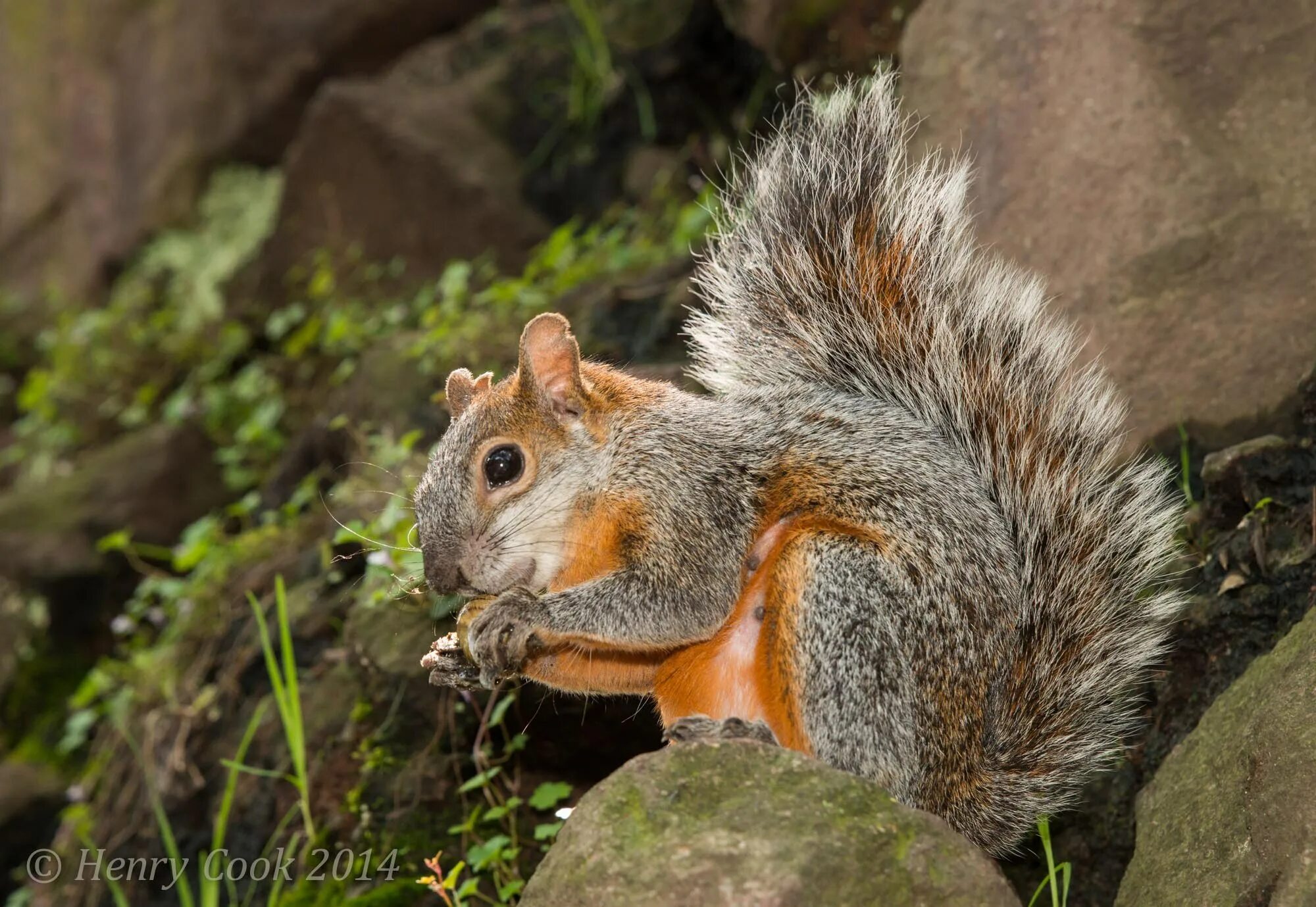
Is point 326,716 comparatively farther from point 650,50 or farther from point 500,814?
point 650,50

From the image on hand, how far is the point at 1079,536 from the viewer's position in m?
2.87

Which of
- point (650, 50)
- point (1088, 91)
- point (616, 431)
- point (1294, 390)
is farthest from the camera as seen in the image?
point (650, 50)

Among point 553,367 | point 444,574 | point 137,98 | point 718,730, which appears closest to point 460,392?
point 553,367

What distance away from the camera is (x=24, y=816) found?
5.96 m

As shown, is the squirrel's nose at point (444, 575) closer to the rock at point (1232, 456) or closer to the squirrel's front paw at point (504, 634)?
the squirrel's front paw at point (504, 634)

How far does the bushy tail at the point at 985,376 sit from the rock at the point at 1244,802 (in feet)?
0.55

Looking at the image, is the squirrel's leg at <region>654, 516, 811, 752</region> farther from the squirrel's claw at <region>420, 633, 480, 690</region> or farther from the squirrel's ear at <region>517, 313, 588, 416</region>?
the squirrel's ear at <region>517, 313, 588, 416</region>

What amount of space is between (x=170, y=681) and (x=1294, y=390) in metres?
4.06

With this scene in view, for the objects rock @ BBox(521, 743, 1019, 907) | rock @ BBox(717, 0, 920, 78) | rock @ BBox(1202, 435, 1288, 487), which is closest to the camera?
rock @ BBox(521, 743, 1019, 907)

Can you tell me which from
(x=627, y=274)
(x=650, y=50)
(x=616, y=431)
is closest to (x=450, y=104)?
(x=650, y=50)

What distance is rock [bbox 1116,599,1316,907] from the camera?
2.37 metres

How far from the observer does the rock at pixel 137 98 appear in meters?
8.09

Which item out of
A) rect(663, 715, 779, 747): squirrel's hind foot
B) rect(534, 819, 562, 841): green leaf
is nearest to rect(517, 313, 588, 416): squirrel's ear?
rect(663, 715, 779, 747): squirrel's hind foot

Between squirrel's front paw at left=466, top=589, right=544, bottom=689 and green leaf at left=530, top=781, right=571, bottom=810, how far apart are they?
0.91m
